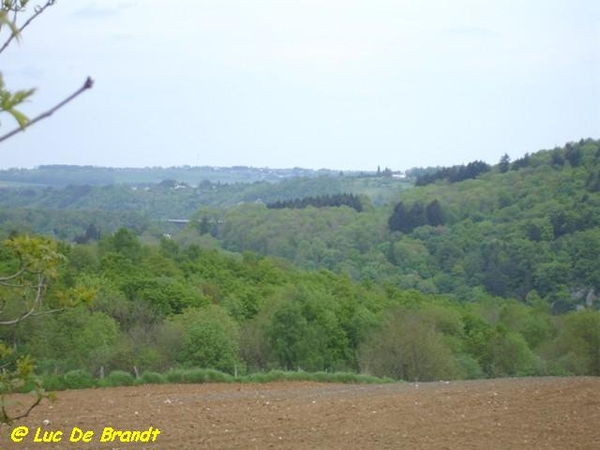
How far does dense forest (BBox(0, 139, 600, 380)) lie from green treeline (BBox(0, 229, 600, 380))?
→ 0.08 metres

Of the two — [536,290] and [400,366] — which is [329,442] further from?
[536,290]

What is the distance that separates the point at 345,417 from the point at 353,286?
3744 centimetres

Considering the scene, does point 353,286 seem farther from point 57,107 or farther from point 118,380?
point 57,107

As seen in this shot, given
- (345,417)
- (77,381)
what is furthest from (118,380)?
(345,417)

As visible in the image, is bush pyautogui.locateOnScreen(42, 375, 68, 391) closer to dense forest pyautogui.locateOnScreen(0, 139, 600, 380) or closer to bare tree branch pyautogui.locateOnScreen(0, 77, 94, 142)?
dense forest pyautogui.locateOnScreen(0, 139, 600, 380)

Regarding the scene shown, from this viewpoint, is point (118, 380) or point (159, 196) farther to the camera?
point (159, 196)

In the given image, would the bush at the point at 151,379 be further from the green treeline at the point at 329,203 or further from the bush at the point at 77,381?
the green treeline at the point at 329,203

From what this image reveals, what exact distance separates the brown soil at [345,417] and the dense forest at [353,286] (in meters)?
2.05

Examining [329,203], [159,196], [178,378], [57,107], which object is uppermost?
[57,107]

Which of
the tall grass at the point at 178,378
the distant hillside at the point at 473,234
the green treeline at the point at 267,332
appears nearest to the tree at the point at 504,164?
the distant hillside at the point at 473,234

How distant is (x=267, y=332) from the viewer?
114 ft

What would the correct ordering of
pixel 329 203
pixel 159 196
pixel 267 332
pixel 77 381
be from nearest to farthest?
1. pixel 77 381
2. pixel 267 332
3. pixel 329 203
4. pixel 159 196

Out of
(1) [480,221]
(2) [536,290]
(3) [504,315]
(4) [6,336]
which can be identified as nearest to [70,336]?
(4) [6,336]

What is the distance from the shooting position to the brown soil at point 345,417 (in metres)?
12.1
